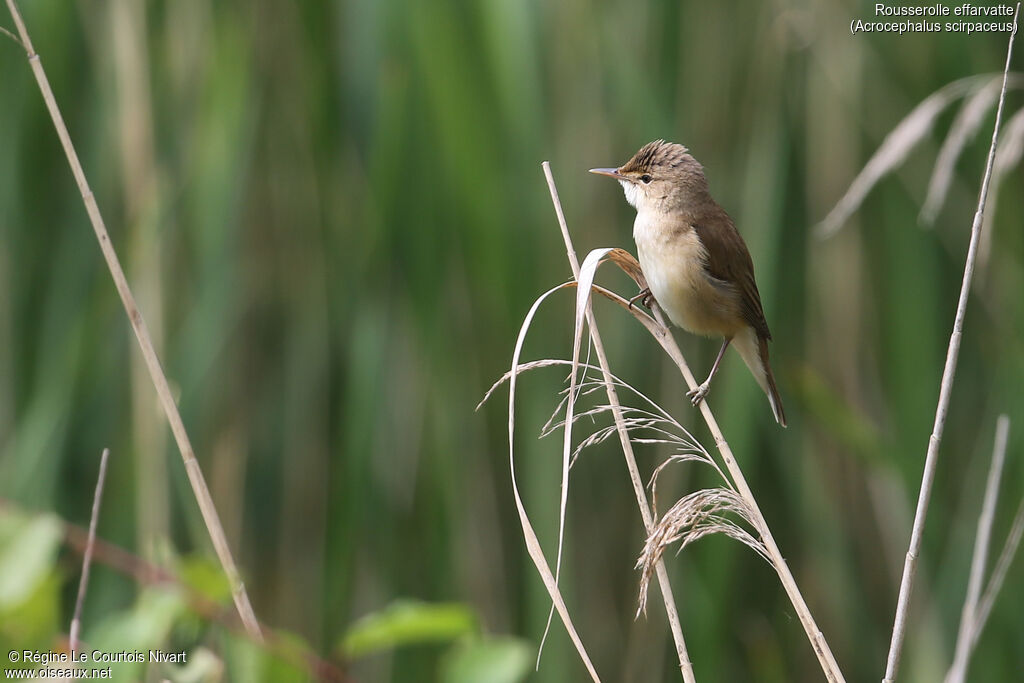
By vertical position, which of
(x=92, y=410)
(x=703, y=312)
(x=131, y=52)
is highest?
(x=131, y=52)

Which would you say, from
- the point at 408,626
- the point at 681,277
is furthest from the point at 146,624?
the point at 681,277

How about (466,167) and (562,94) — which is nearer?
(466,167)

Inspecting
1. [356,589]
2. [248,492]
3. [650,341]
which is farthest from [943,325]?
[248,492]

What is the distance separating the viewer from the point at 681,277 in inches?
86.1

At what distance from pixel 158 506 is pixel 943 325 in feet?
7.10

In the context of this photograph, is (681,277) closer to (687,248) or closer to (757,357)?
(687,248)

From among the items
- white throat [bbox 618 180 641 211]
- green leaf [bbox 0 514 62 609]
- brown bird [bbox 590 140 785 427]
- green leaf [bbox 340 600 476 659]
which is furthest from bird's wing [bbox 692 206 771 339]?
green leaf [bbox 0 514 62 609]

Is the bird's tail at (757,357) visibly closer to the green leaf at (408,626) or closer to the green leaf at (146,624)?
the green leaf at (408,626)

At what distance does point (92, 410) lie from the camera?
2.59 m

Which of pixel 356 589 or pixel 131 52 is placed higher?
pixel 131 52

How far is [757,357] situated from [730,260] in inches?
10.6

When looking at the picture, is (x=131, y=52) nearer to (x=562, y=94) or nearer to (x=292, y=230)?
(x=292, y=230)

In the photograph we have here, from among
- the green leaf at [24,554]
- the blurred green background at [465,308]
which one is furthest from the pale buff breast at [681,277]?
the green leaf at [24,554]

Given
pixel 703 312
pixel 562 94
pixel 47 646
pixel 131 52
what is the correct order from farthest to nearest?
pixel 562 94
pixel 131 52
pixel 703 312
pixel 47 646
